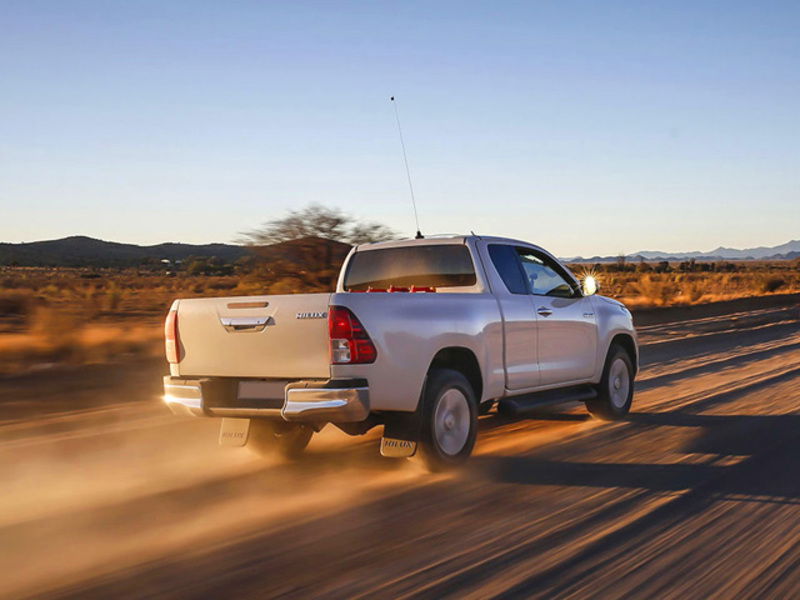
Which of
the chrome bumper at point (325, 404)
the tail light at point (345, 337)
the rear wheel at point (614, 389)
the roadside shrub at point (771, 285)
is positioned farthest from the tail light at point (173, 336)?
the roadside shrub at point (771, 285)

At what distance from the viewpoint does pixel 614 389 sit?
34.1 feet

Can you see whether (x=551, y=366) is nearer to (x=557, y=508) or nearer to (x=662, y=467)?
(x=662, y=467)

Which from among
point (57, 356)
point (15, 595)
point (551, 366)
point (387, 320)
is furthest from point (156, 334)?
point (15, 595)

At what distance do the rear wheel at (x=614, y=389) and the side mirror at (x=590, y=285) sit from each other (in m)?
0.88

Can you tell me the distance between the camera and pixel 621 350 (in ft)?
34.9

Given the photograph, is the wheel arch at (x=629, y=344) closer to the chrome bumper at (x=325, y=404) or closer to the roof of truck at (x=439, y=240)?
the roof of truck at (x=439, y=240)

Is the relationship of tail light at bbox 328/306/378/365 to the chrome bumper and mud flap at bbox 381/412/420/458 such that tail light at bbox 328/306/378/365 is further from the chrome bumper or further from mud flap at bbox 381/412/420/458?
mud flap at bbox 381/412/420/458

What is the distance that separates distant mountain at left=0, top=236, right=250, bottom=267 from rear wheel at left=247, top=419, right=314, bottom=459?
373 feet

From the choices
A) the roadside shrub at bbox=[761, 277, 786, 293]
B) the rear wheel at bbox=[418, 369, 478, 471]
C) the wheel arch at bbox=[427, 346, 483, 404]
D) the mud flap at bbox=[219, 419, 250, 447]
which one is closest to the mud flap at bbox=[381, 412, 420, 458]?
the rear wheel at bbox=[418, 369, 478, 471]

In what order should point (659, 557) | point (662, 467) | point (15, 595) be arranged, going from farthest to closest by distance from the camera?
1. point (662, 467)
2. point (659, 557)
3. point (15, 595)

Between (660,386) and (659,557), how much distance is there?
8.08 metres

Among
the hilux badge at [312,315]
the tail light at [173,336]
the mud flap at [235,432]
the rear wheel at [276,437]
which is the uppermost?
the hilux badge at [312,315]

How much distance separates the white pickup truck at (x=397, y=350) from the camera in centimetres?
675

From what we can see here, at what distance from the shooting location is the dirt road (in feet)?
15.9
